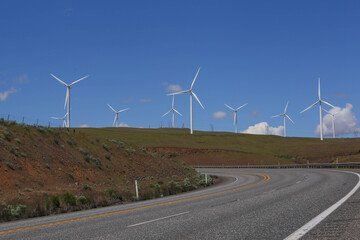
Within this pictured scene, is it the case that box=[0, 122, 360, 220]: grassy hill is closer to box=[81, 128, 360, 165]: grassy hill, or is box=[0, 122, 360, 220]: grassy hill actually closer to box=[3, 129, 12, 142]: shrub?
box=[3, 129, 12, 142]: shrub

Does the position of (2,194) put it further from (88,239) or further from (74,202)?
(88,239)

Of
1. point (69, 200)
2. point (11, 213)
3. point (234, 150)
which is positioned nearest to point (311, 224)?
point (11, 213)

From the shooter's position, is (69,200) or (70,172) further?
(70,172)

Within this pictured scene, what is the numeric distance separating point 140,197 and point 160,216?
12090 millimetres

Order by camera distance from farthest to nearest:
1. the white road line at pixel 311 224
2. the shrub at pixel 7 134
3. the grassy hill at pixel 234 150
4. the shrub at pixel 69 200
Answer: the grassy hill at pixel 234 150, the shrub at pixel 7 134, the shrub at pixel 69 200, the white road line at pixel 311 224

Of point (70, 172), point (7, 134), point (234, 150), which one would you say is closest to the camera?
point (7, 134)

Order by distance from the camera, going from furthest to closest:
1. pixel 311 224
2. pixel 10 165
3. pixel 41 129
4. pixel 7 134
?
pixel 41 129
pixel 7 134
pixel 10 165
pixel 311 224

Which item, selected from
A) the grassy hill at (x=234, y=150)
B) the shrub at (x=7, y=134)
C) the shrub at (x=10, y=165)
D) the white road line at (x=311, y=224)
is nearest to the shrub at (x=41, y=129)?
the shrub at (x=7, y=134)

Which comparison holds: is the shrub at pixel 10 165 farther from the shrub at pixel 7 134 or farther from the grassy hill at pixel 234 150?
the grassy hill at pixel 234 150

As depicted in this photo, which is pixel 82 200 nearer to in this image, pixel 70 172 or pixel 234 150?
Result: pixel 70 172

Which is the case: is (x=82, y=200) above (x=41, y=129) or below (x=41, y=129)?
below

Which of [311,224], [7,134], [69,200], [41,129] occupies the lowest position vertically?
[69,200]

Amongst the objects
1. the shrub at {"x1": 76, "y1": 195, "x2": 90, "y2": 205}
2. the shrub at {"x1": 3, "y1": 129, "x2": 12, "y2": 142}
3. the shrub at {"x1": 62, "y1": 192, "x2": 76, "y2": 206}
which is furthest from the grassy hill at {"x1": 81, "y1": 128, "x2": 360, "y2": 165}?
the shrub at {"x1": 62, "y1": 192, "x2": 76, "y2": 206}

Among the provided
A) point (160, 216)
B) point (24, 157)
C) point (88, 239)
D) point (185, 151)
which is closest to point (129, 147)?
point (24, 157)
